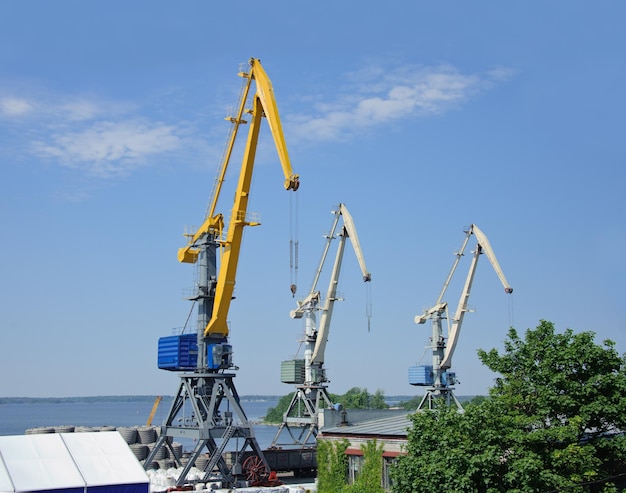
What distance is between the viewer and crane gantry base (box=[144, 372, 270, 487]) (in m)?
46.3

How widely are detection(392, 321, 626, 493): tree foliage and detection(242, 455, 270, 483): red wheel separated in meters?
20.9

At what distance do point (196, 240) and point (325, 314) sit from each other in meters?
21.1

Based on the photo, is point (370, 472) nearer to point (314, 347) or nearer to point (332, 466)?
point (332, 466)

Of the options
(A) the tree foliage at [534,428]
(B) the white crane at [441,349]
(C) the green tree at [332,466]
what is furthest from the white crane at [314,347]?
(A) the tree foliage at [534,428]

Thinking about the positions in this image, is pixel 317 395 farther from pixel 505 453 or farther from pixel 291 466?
pixel 505 453

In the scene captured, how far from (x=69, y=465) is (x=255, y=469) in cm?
2372

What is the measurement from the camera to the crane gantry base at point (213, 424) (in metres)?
46.3

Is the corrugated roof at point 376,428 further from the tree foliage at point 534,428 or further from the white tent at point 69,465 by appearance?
the white tent at point 69,465

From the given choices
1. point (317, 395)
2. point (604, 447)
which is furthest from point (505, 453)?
point (317, 395)

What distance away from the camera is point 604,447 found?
28125mm

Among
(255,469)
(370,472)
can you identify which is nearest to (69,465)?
(370,472)

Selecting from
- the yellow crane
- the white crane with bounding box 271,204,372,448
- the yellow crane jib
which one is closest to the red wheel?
the yellow crane

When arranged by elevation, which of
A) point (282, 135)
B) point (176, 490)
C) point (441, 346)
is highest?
point (282, 135)

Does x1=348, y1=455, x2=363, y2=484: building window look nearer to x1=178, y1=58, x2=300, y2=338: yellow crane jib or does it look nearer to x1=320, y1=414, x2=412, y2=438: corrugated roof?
x1=320, y1=414, x2=412, y2=438: corrugated roof
